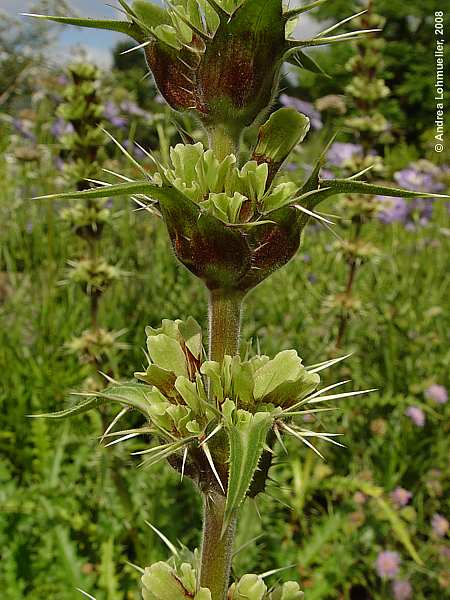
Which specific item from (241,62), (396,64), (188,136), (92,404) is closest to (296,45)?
(241,62)

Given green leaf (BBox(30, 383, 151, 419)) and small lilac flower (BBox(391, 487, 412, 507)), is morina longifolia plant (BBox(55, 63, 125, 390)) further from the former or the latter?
green leaf (BBox(30, 383, 151, 419))

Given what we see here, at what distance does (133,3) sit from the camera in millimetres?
1021

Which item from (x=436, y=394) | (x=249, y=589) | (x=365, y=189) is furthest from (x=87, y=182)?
(x=436, y=394)

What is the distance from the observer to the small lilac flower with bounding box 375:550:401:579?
269 cm

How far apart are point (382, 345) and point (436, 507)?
1.09 metres

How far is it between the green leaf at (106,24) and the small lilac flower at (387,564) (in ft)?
7.78

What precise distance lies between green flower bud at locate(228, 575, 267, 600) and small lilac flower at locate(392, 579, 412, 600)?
1728 mm

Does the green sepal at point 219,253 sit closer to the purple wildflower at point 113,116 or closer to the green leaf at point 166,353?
the green leaf at point 166,353

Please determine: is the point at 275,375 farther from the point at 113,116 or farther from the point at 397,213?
the point at 397,213

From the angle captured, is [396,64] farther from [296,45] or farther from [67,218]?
[296,45]

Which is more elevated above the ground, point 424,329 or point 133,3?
point 133,3

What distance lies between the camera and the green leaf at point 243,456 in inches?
27.6

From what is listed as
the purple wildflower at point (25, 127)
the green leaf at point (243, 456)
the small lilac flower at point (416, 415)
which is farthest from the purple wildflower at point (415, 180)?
the green leaf at point (243, 456)

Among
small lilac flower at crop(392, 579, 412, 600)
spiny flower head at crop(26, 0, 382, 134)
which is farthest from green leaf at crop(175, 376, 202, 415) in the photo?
small lilac flower at crop(392, 579, 412, 600)
